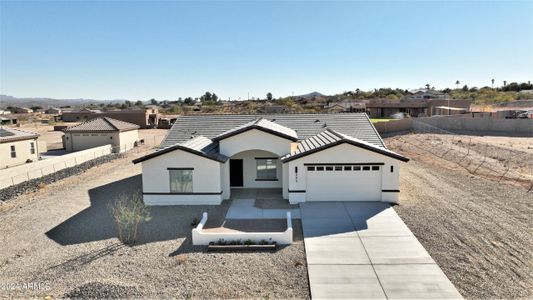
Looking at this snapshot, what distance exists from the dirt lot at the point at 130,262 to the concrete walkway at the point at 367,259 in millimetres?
592

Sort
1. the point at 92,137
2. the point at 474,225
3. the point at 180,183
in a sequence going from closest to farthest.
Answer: the point at 474,225 → the point at 180,183 → the point at 92,137

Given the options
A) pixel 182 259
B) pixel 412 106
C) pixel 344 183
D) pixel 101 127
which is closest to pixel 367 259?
pixel 182 259

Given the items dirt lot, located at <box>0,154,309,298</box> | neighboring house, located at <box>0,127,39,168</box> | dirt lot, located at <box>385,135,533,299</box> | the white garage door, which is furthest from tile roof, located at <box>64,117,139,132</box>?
dirt lot, located at <box>385,135,533,299</box>

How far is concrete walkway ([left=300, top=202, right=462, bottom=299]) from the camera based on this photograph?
9320 millimetres

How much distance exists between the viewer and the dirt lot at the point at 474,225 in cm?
974

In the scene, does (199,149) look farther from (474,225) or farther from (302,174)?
(474,225)

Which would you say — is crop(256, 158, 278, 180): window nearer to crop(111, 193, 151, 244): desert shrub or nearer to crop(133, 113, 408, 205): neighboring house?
crop(133, 113, 408, 205): neighboring house

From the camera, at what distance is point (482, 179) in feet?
70.8

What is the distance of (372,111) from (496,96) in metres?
39.8

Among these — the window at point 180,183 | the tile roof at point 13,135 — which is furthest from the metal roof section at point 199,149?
the tile roof at point 13,135

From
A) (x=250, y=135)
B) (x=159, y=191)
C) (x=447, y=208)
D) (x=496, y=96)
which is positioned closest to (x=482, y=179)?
(x=447, y=208)

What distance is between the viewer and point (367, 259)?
437 inches

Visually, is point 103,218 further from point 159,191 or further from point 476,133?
point 476,133

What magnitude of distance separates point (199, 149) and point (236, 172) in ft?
11.7
